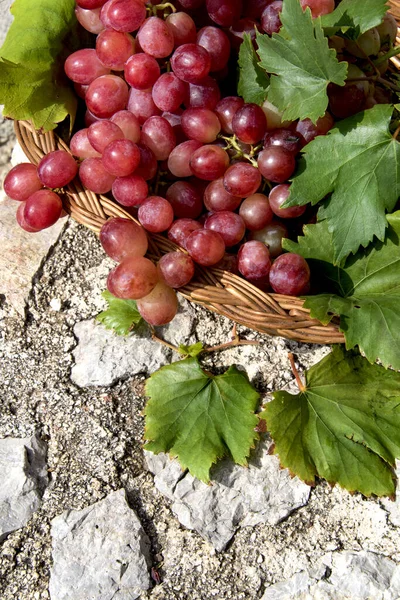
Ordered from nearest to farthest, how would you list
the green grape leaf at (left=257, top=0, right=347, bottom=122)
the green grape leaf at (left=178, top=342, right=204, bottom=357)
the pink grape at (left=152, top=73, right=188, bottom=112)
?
the green grape leaf at (left=257, top=0, right=347, bottom=122), the pink grape at (left=152, top=73, right=188, bottom=112), the green grape leaf at (left=178, top=342, right=204, bottom=357)

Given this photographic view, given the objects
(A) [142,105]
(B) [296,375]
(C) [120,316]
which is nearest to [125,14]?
(A) [142,105]

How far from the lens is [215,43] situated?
121 cm

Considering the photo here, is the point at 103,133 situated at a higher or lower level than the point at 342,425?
higher

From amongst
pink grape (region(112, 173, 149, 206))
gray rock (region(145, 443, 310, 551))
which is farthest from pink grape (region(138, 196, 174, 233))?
gray rock (region(145, 443, 310, 551))

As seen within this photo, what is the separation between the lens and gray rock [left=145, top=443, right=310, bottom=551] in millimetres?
1247

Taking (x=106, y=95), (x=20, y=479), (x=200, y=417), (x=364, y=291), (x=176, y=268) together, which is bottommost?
(x=20, y=479)

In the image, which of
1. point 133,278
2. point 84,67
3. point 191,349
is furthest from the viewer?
point 191,349

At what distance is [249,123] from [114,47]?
29 centimetres

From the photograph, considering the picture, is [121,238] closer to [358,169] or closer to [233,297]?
[233,297]

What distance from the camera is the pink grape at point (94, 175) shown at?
1175mm

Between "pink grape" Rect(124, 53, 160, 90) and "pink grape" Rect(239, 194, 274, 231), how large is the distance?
29 cm

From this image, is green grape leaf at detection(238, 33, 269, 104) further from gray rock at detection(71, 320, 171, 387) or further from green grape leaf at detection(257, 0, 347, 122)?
gray rock at detection(71, 320, 171, 387)

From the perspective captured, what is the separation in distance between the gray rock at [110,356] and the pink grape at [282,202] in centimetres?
39

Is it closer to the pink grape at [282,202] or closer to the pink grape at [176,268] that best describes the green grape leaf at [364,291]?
the pink grape at [282,202]
